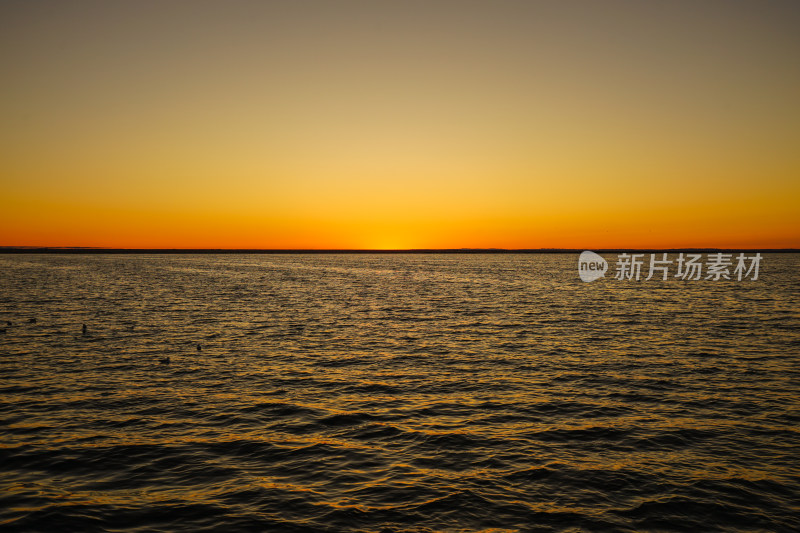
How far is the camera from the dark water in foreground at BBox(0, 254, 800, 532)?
13.2m

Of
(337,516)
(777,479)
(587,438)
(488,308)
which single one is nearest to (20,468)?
(337,516)

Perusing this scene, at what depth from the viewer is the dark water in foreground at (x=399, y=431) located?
43.4ft

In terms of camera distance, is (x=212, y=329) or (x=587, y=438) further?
(x=212, y=329)

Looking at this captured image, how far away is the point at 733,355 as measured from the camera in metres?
32.4

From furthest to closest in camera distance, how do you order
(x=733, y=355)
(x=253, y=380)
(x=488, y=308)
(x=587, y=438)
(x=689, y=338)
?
1. (x=488, y=308)
2. (x=689, y=338)
3. (x=733, y=355)
4. (x=253, y=380)
5. (x=587, y=438)

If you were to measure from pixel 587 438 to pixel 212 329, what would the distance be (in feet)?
109

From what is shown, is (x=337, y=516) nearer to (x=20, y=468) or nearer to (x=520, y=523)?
(x=520, y=523)

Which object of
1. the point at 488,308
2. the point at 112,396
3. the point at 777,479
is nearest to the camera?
the point at 777,479

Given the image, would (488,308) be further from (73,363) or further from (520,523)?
(520,523)

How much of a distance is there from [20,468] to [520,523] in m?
14.5

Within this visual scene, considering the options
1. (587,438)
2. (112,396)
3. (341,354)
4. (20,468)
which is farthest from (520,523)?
(341,354)

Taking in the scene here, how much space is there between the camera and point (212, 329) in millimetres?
43031

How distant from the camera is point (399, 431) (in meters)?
19.0

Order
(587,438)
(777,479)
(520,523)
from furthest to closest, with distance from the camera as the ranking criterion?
(587,438) < (777,479) < (520,523)
